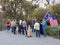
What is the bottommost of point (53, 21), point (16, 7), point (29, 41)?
point (29, 41)

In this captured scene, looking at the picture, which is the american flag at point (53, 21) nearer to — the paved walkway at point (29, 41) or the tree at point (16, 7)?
the paved walkway at point (29, 41)

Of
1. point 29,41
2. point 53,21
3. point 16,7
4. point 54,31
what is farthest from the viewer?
point 16,7

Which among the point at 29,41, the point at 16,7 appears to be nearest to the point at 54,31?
the point at 29,41

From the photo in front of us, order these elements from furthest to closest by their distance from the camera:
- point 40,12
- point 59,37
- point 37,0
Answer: point 37,0
point 40,12
point 59,37

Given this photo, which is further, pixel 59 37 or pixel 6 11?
pixel 6 11

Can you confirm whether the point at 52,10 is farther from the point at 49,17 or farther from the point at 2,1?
the point at 2,1

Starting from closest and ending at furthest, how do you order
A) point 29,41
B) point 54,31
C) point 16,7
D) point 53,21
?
point 29,41 < point 54,31 < point 53,21 < point 16,7

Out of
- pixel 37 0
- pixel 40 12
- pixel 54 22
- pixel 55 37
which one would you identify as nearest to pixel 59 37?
pixel 55 37

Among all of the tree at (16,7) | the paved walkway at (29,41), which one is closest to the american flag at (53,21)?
the paved walkway at (29,41)

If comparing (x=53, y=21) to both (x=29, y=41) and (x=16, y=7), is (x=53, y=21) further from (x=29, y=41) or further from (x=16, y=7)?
(x=16, y=7)

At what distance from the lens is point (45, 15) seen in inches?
971

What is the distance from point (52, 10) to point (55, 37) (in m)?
7.76

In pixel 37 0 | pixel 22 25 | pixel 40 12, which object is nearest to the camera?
pixel 22 25

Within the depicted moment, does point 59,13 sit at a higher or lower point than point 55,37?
higher
